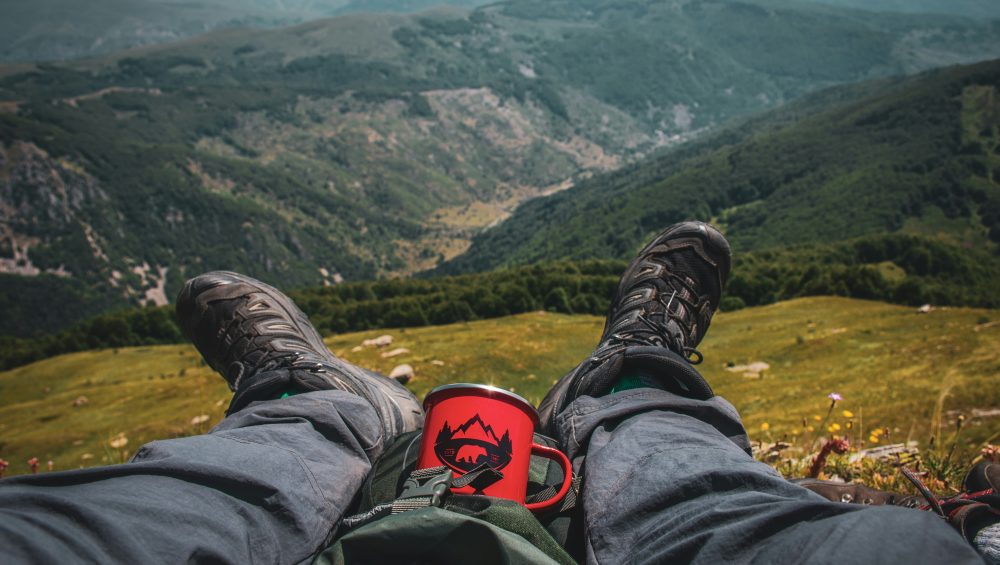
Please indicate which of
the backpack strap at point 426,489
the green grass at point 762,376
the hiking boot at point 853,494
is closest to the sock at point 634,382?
the hiking boot at point 853,494

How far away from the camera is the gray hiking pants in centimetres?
159

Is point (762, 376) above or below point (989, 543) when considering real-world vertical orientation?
below

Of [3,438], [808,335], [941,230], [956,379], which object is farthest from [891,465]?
[941,230]

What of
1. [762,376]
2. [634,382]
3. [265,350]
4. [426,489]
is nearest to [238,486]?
[426,489]

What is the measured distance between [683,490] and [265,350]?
3567 millimetres

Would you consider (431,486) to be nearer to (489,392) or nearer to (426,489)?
(426,489)

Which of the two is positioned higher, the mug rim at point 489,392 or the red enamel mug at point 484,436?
the mug rim at point 489,392

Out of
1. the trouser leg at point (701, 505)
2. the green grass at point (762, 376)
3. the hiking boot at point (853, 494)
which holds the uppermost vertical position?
the trouser leg at point (701, 505)

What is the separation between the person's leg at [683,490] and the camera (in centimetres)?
155

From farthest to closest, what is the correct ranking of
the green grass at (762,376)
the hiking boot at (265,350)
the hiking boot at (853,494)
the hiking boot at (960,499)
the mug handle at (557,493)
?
the green grass at (762,376), the hiking boot at (265,350), the hiking boot at (853,494), the mug handle at (557,493), the hiking boot at (960,499)

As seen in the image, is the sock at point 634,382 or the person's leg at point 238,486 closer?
the person's leg at point 238,486

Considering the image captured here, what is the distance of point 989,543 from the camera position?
6.16 ft

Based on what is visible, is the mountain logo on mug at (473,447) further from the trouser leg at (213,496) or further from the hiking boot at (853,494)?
the hiking boot at (853,494)

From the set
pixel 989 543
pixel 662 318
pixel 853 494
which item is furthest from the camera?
pixel 662 318
